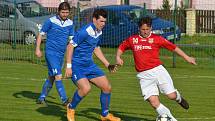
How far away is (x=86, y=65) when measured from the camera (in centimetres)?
1238

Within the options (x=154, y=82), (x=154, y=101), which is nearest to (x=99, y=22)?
(x=154, y=82)

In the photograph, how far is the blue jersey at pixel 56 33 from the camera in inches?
580

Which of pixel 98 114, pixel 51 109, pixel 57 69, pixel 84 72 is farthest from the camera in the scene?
pixel 57 69

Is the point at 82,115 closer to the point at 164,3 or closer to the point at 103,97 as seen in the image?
the point at 103,97

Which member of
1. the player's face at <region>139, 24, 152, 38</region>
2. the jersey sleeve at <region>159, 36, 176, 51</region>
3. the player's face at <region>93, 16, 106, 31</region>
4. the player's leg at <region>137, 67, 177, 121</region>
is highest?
the player's face at <region>93, 16, 106, 31</region>

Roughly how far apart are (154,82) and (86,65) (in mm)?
1301

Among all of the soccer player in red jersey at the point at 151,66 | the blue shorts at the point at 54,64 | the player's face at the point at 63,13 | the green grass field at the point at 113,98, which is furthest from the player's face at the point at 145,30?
the blue shorts at the point at 54,64

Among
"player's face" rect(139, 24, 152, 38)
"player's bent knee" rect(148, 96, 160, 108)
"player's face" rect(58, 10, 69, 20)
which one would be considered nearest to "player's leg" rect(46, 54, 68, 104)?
"player's face" rect(58, 10, 69, 20)

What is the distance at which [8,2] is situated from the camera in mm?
30234

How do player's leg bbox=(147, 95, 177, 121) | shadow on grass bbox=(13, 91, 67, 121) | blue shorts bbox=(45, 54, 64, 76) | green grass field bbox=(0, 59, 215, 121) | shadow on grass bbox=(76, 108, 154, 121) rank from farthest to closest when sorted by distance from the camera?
1. blue shorts bbox=(45, 54, 64, 76)
2. shadow on grass bbox=(13, 91, 67, 121)
3. green grass field bbox=(0, 59, 215, 121)
4. shadow on grass bbox=(76, 108, 154, 121)
5. player's leg bbox=(147, 95, 177, 121)

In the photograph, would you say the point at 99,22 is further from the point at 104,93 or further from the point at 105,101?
the point at 105,101

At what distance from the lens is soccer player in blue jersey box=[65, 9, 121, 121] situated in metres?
12.1

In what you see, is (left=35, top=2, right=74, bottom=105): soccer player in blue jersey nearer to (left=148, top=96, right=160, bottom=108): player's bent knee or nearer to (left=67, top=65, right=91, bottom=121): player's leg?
(left=67, top=65, right=91, bottom=121): player's leg

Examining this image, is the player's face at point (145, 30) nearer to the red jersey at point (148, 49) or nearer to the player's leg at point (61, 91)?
the red jersey at point (148, 49)
